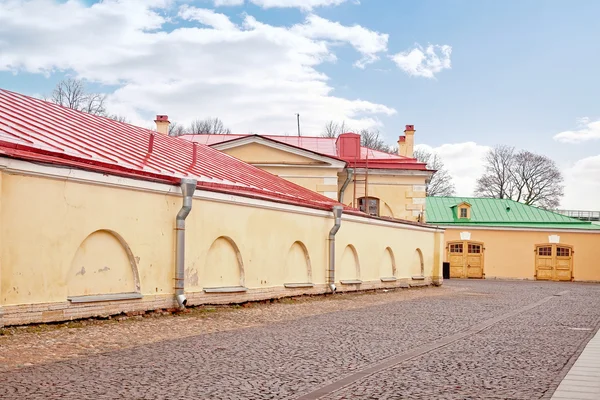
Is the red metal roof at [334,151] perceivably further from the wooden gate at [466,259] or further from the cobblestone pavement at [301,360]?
the cobblestone pavement at [301,360]

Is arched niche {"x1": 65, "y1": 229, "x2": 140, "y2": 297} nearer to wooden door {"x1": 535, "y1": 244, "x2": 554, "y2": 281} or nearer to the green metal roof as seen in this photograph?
the green metal roof

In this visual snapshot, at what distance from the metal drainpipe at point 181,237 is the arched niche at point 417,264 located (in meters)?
14.8

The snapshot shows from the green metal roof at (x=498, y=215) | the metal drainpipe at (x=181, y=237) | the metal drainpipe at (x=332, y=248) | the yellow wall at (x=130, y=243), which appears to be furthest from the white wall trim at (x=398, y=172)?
the metal drainpipe at (x=181, y=237)

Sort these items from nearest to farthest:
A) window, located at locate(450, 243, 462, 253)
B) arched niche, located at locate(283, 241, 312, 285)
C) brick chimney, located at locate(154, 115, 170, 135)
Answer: arched niche, located at locate(283, 241, 312, 285) < brick chimney, located at locate(154, 115, 170, 135) < window, located at locate(450, 243, 462, 253)

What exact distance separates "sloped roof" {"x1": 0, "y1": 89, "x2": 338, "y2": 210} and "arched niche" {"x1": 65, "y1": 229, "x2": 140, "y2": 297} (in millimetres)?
1140

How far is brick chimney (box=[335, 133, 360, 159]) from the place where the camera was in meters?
32.6

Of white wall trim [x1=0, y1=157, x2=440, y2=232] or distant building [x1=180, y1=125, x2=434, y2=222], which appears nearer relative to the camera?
white wall trim [x1=0, y1=157, x2=440, y2=232]

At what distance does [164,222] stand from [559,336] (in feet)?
22.6

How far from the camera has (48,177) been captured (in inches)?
402

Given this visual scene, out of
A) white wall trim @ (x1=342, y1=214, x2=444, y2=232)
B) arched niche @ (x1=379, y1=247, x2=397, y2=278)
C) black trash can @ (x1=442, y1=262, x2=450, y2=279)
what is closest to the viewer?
white wall trim @ (x1=342, y1=214, x2=444, y2=232)

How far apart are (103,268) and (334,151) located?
22.8 meters

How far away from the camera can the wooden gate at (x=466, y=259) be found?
1599 inches

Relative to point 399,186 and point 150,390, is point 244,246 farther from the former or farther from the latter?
point 399,186

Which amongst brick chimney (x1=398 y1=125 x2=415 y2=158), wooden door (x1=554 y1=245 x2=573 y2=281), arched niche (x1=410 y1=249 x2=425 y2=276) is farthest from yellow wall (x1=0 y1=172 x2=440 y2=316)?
wooden door (x1=554 y1=245 x2=573 y2=281)
